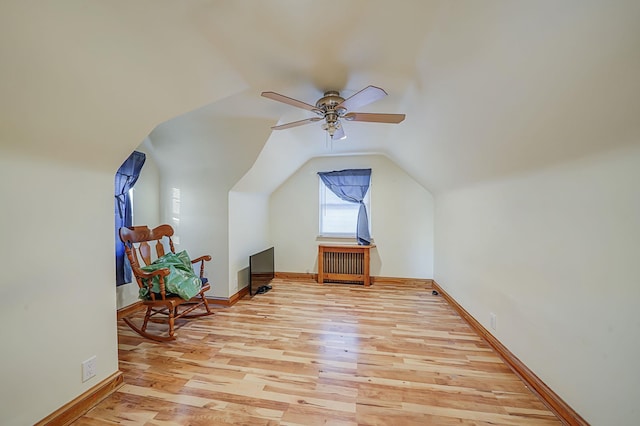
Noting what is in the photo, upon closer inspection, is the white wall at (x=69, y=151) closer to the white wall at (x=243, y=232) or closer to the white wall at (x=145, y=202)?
the white wall at (x=145, y=202)

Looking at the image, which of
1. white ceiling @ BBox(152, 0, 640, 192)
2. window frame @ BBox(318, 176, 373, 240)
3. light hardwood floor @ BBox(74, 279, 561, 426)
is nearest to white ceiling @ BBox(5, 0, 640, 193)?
white ceiling @ BBox(152, 0, 640, 192)

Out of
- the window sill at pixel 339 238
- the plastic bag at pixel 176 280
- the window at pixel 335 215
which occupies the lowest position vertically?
the plastic bag at pixel 176 280

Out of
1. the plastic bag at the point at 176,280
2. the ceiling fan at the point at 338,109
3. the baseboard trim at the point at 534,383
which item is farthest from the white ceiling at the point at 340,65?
the baseboard trim at the point at 534,383

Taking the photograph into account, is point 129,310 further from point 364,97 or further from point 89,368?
point 364,97

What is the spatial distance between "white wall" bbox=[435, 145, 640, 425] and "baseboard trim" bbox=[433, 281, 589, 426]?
→ 4 centimetres

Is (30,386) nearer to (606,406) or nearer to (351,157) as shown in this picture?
(606,406)

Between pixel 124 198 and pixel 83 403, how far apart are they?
201 centimetres

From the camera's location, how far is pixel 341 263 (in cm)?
445

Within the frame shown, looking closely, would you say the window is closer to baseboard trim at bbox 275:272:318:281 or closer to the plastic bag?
baseboard trim at bbox 275:272:318:281

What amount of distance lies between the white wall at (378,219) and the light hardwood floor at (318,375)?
4.44ft

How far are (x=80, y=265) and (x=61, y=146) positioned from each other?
2.44 feet

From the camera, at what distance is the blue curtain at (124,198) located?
2727 mm

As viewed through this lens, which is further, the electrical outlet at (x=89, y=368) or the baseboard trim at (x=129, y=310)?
the baseboard trim at (x=129, y=310)

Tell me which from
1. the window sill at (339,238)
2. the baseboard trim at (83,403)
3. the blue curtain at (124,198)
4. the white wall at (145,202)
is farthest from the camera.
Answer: the window sill at (339,238)
